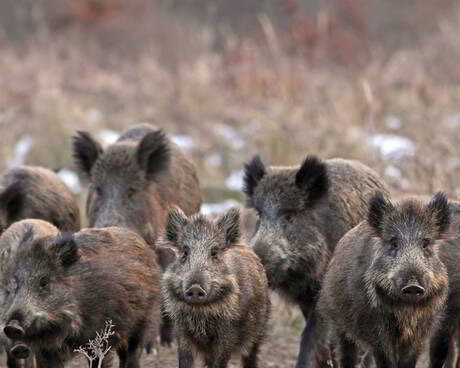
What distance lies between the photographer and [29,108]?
20891mm

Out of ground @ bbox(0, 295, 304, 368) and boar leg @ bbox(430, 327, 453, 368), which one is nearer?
boar leg @ bbox(430, 327, 453, 368)

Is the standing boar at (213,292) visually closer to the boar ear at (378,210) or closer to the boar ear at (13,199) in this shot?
the boar ear at (378,210)

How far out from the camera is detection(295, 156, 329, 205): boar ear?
854cm

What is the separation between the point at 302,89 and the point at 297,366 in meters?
11.1

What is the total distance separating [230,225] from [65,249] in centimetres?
116

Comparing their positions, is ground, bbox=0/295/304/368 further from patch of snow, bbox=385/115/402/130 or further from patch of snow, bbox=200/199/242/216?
patch of snow, bbox=385/115/402/130

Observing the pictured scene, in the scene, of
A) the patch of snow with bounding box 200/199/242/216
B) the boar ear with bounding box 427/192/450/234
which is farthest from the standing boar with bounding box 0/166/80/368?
the patch of snow with bounding box 200/199/242/216

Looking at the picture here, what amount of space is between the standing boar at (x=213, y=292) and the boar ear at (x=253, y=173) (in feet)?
3.64

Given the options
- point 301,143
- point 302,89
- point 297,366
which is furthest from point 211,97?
point 297,366

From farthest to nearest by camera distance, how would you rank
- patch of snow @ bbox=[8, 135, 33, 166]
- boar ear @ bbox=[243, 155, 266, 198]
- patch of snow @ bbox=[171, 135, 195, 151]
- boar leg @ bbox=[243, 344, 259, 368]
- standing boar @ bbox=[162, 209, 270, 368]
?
patch of snow @ bbox=[171, 135, 195, 151] → patch of snow @ bbox=[8, 135, 33, 166] → boar ear @ bbox=[243, 155, 266, 198] → boar leg @ bbox=[243, 344, 259, 368] → standing boar @ bbox=[162, 209, 270, 368]

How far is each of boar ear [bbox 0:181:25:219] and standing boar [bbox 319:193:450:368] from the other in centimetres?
316

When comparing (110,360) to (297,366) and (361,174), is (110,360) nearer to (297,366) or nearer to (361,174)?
(297,366)

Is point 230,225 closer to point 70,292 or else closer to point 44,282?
point 70,292

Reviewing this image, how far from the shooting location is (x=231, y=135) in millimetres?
19578
